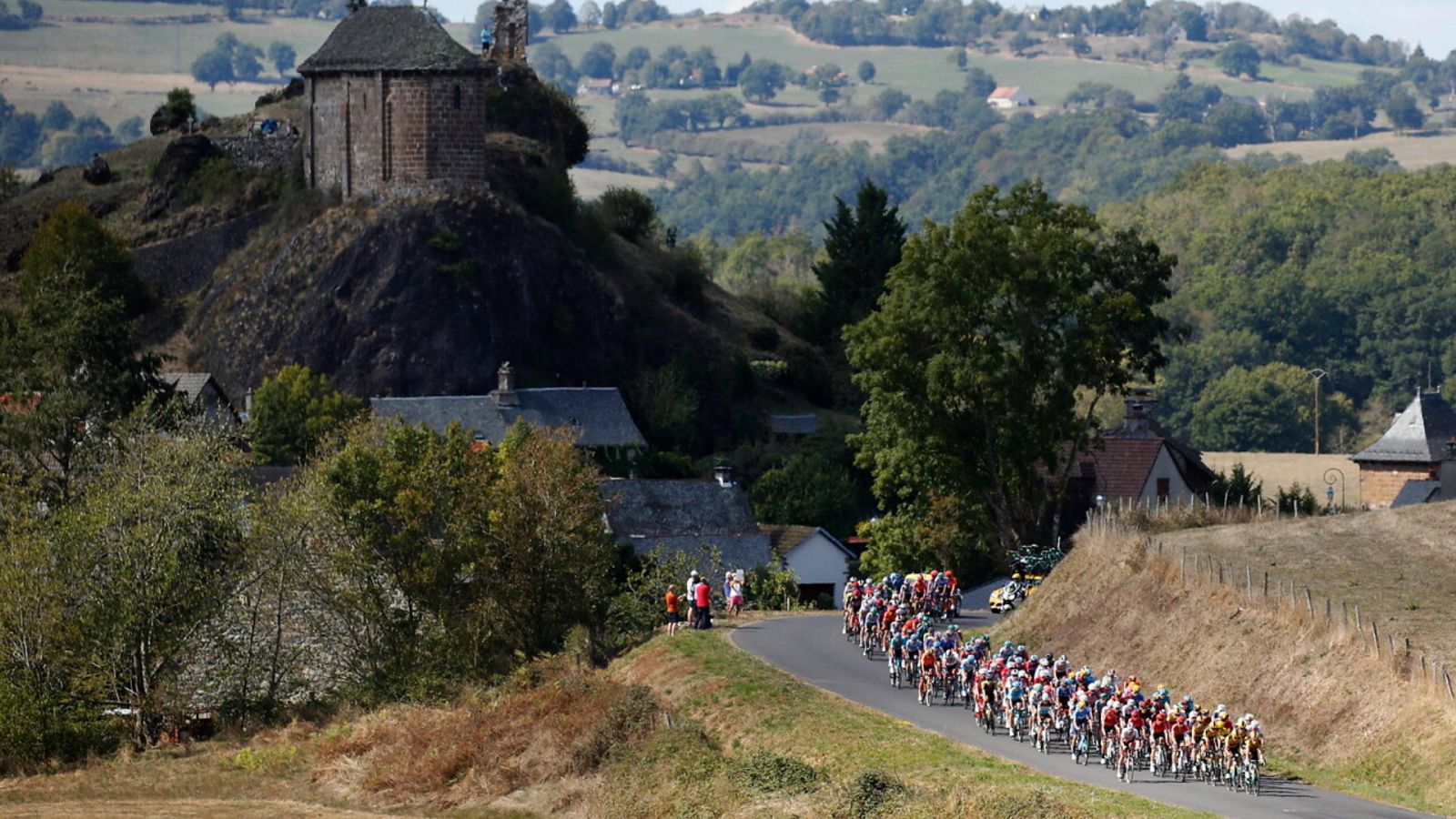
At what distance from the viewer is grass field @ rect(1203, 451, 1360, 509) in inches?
4515

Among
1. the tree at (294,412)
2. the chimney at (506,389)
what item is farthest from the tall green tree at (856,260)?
the tree at (294,412)

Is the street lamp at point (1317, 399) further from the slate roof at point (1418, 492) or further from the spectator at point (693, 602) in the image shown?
the spectator at point (693, 602)

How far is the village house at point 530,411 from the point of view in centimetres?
9731

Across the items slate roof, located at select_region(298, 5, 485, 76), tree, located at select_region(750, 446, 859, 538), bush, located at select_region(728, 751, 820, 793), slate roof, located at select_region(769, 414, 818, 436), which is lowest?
tree, located at select_region(750, 446, 859, 538)

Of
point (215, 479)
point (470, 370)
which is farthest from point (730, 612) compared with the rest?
point (470, 370)

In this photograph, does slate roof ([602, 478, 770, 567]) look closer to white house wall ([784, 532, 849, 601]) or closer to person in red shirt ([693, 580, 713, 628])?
white house wall ([784, 532, 849, 601])

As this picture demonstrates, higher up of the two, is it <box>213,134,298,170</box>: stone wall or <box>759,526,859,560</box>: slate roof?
<box>213,134,298,170</box>: stone wall

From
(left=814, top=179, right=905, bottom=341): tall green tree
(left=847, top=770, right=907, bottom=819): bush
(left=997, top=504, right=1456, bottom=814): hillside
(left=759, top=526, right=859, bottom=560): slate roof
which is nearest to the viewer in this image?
(left=847, top=770, right=907, bottom=819): bush

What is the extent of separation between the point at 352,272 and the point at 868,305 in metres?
27.8

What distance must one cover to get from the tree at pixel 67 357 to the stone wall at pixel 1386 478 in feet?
143

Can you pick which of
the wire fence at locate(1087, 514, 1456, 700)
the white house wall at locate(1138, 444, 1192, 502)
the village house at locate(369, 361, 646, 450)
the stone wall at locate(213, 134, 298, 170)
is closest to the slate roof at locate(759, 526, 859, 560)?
the white house wall at locate(1138, 444, 1192, 502)

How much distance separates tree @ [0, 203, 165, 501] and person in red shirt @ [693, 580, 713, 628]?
21942 millimetres

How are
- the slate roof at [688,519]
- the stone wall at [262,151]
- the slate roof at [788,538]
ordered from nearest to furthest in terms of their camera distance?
the slate roof at [688,519] < the slate roof at [788,538] < the stone wall at [262,151]

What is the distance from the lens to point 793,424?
11000 centimetres
